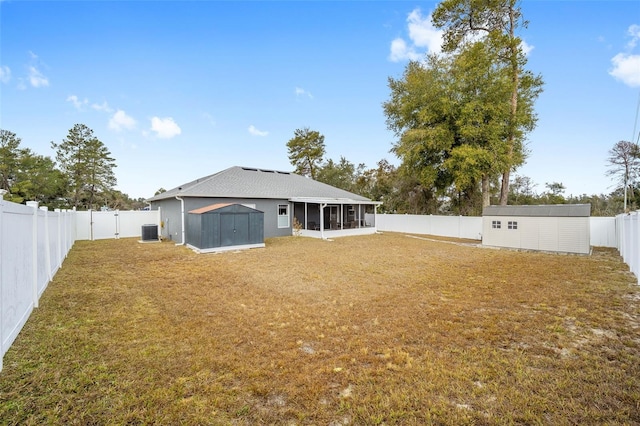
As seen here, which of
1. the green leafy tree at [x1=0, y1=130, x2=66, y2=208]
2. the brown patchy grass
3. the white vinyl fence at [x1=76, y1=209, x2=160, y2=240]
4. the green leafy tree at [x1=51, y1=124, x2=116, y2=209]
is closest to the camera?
the brown patchy grass

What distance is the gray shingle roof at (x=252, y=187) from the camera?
1407cm

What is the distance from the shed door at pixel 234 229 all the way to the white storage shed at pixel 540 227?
11170mm

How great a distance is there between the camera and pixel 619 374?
8.95 feet

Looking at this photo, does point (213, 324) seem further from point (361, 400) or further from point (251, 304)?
point (361, 400)

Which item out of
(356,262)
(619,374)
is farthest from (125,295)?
(619,374)

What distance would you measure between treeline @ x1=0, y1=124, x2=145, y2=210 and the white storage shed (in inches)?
1248

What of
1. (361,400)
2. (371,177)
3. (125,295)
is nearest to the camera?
(361,400)

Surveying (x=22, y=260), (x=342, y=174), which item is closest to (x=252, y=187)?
(x=22, y=260)

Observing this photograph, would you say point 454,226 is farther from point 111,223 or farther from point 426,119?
point 111,223

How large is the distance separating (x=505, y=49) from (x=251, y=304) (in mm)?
20381

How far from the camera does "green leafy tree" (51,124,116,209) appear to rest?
82.4 feet

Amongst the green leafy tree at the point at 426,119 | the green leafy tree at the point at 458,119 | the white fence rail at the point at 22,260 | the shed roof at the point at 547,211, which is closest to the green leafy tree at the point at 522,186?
the green leafy tree at the point at 458,119

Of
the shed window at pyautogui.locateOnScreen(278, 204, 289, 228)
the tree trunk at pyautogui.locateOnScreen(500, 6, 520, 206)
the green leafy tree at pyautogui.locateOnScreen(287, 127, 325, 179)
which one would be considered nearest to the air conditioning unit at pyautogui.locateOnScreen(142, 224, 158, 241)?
the shed window at pyautogui.locateOnScreen(278, 204, 289, 228)

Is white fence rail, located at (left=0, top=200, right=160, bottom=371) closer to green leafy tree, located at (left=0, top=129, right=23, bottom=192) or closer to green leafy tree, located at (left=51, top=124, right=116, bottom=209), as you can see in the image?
green leafy tree, located at (left=0, top=129, right=23, bottom=192)
